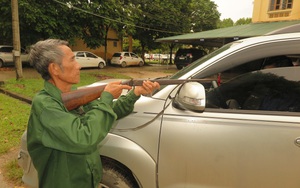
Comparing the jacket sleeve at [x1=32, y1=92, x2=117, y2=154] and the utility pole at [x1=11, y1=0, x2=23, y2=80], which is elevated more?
the utility pole at [x1=11, y1=0, x2=23, y2=80]

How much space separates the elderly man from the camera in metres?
1.25

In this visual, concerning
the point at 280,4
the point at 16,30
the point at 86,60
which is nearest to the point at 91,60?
the point at 86,60

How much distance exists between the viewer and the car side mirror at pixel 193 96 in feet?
5.29

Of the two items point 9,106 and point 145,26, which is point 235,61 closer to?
point 9,106

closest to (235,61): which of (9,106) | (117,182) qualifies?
(117,182)

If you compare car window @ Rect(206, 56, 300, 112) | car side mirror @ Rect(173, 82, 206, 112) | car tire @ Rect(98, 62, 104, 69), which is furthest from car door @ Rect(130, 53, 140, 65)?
car side mirror @ Rect(173, 82, 206, 112)

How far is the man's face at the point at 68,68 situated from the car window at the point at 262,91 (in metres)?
1.02

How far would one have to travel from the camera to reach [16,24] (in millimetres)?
9156

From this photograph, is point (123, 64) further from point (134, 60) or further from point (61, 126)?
point (61, 126)

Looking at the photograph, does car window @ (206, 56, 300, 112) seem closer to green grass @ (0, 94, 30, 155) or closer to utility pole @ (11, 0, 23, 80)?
green grass @ (0, 94, 30, 155)

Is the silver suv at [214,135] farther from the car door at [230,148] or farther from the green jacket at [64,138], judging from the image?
the green jacket at [64,138]

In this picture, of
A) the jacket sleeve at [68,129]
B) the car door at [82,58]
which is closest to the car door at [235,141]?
the jacket sleeve at [68,129]

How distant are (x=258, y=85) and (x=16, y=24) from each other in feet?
31.3

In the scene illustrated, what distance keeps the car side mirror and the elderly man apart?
1.49ft
